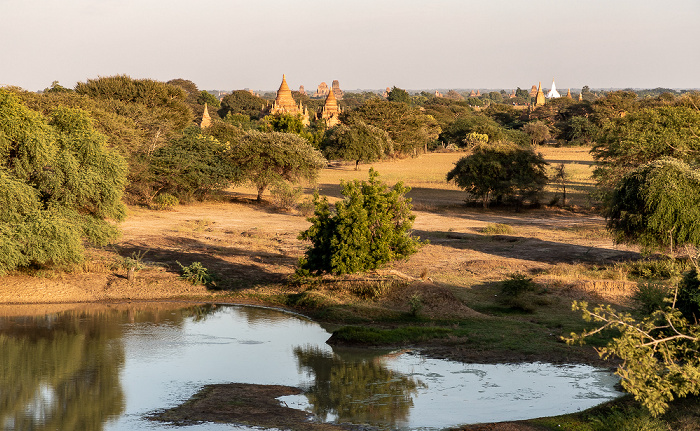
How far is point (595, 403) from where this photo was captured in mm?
11414

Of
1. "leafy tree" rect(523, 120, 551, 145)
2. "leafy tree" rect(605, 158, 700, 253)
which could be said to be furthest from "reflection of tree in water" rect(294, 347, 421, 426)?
"leafy tree" rect(523, 120, 551, 145)

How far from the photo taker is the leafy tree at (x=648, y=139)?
3147 centimetres

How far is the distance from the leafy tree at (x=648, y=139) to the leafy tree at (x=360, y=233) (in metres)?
16.7

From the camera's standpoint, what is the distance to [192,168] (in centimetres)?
3516

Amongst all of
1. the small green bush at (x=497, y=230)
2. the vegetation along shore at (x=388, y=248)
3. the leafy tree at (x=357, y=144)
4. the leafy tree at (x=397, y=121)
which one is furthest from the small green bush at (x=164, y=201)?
the leafy tree at (x=397, y=121)

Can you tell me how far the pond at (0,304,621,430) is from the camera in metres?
11.0

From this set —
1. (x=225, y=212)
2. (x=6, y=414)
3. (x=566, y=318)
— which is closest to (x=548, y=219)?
(x=225, y=212)

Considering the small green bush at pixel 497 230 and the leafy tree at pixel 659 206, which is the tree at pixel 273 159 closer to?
the small green bush at pixel 497 230

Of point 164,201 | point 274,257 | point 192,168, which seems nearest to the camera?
point 274,257

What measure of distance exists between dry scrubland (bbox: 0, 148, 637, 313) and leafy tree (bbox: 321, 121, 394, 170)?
49.9 feet

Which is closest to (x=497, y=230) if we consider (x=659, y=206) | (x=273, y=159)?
(x=659, y=206)

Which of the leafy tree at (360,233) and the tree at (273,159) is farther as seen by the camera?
the tree at (273,159)

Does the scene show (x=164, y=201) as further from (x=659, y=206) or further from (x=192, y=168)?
(x=659, y=206)

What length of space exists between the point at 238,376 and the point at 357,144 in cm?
4139
